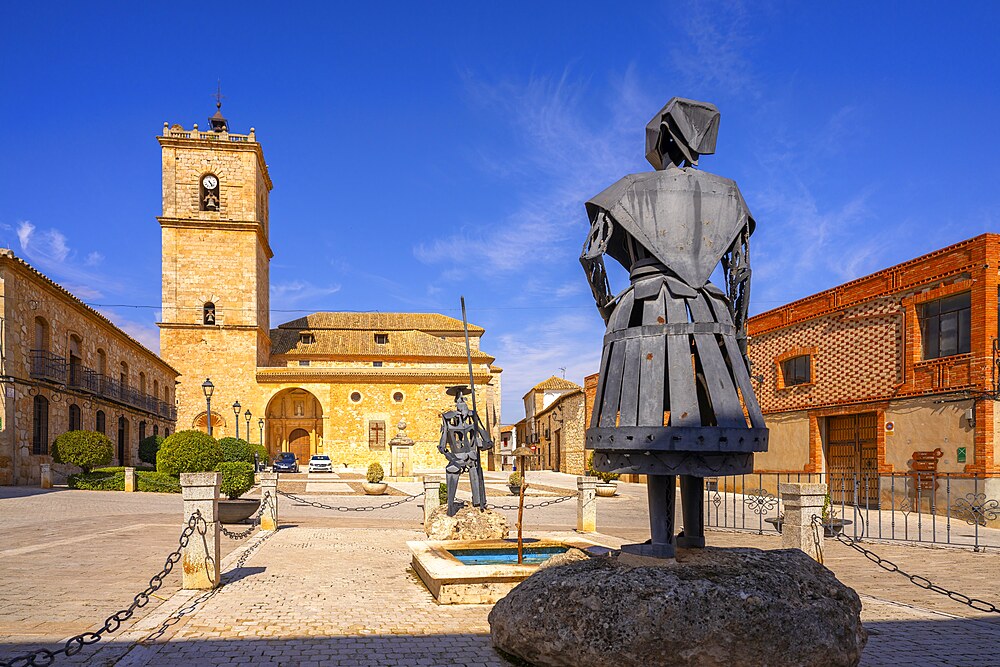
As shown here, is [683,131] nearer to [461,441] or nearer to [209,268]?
[461,441]

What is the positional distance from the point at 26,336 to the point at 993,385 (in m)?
25.5

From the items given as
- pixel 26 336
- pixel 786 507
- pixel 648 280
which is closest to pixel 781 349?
pixel 786 507

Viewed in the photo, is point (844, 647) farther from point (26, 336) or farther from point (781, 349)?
point (26, 336)

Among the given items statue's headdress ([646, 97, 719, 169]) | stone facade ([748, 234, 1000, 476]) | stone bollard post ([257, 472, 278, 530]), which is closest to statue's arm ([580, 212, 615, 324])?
statue's headdress ([646, 97, 719, 169])

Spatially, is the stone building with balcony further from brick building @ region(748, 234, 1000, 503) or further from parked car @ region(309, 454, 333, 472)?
brick building @ region(748, 234, 1000, 503)

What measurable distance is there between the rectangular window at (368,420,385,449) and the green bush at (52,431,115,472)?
833 inches

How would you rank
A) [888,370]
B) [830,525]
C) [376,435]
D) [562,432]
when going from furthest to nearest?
[376,435] < [562,432] < [888,370] < [830,525]

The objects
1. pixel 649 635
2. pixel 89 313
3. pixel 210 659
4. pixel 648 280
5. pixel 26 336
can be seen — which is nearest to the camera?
pixel 649 635

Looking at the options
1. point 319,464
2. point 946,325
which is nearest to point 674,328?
point 946,325

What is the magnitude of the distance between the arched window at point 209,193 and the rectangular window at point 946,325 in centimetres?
3675

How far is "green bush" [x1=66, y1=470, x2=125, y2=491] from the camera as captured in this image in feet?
67.7

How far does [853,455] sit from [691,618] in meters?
18.0

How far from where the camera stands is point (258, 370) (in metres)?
40.9

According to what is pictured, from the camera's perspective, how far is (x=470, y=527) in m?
9.94
